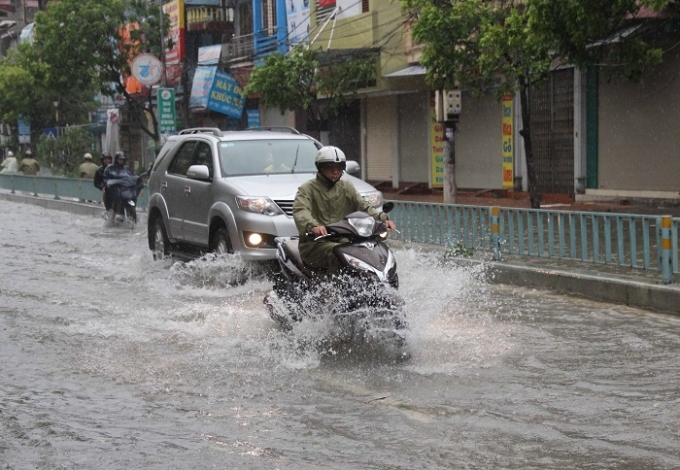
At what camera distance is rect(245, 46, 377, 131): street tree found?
2591 centimetres

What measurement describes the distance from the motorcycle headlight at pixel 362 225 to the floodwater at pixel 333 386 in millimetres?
878

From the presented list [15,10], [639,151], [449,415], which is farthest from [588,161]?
[15,10]

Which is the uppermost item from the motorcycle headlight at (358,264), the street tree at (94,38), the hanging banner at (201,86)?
the street tree at (94,38)

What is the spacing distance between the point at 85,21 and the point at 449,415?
2967 centimetres

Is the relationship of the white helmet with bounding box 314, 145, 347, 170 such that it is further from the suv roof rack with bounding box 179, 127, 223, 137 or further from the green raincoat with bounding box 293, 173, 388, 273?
the suv roof rack with bounding box 179, 127, 223, 137

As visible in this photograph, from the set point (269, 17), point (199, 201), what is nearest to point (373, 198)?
point (199, 201)

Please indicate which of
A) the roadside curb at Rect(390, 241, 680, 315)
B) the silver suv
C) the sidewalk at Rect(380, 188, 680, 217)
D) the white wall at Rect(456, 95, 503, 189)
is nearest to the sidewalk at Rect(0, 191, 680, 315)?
the roadside curb at Rect(390, 241, 680, 315)

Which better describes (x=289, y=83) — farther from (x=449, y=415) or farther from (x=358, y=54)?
(x=449, y=415)

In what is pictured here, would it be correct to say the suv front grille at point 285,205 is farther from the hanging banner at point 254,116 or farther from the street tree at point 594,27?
the hanging banner at point 254,116

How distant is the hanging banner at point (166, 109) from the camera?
28.7 metres

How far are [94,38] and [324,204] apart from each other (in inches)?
1076

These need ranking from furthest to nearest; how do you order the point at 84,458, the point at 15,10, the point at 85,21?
the point at 15,10
the point at 85,21
the point at 84,458

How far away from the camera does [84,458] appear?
545cm

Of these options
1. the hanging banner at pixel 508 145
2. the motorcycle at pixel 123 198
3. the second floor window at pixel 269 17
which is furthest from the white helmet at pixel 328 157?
the second floor window at pixel 269 17
